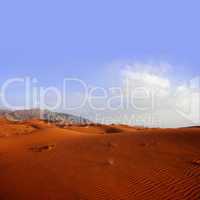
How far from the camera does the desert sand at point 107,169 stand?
807 centimetres

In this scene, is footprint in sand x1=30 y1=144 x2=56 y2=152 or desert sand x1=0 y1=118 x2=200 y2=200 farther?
footprint in sand x1=30 y1=144 x2=56 y2=152

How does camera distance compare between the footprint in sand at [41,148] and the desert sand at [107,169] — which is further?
the footprint in sand at [41,148]

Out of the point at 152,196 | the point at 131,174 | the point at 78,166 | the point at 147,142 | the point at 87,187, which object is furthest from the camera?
the point at 147,142

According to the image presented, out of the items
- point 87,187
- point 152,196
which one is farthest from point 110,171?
point 152,196

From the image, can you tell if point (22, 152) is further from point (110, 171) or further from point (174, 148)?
point (174, 148)

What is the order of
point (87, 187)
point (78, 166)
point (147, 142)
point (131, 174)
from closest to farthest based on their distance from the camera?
1. point (87, 187)
2. point (131, 174)
3. point (78, 166)
4. point (147, 142)

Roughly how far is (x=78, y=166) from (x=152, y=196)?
10.7 feet

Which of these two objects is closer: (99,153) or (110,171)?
(110,171)

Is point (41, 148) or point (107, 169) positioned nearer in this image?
point (107, 169)

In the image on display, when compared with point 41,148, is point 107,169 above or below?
above

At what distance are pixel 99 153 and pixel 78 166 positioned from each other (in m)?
1.85

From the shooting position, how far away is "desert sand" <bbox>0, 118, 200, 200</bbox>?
807cm

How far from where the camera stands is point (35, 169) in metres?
10.4

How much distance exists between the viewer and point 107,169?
968 centimetres
